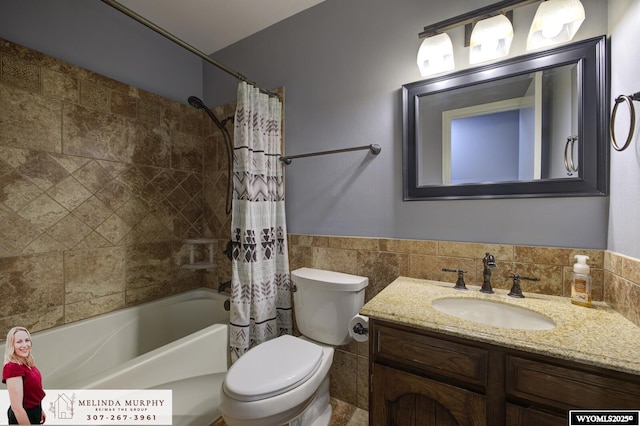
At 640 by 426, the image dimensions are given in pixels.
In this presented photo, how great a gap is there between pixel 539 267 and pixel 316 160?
1.29 metres

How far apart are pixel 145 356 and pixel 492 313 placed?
157 cm

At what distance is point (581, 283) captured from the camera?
974 mm

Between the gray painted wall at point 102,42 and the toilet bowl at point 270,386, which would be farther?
the gray painted wall at point 102,42

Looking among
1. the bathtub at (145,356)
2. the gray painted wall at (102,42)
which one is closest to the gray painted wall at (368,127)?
the gray painted wall at (102,42)

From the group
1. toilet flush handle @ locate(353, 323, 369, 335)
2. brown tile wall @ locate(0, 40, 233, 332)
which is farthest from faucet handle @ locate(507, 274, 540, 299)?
brown tile wall @ locate(0, 40, 233, 332)

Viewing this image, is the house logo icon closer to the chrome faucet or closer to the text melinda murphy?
the text melinda murphy

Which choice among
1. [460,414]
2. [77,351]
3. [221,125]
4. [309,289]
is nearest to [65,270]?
[77,351]

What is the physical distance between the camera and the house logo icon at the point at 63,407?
871mm

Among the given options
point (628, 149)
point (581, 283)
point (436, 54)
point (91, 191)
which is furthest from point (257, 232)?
point (628, 149)

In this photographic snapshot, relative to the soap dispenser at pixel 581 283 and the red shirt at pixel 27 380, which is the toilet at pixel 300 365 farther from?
the soap dispenser at pixel 581 283

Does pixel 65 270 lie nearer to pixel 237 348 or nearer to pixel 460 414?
pixel 237 348

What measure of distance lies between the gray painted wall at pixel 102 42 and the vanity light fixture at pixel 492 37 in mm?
2160

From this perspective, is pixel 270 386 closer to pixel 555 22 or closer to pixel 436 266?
pixel 436 266

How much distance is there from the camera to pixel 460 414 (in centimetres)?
81
